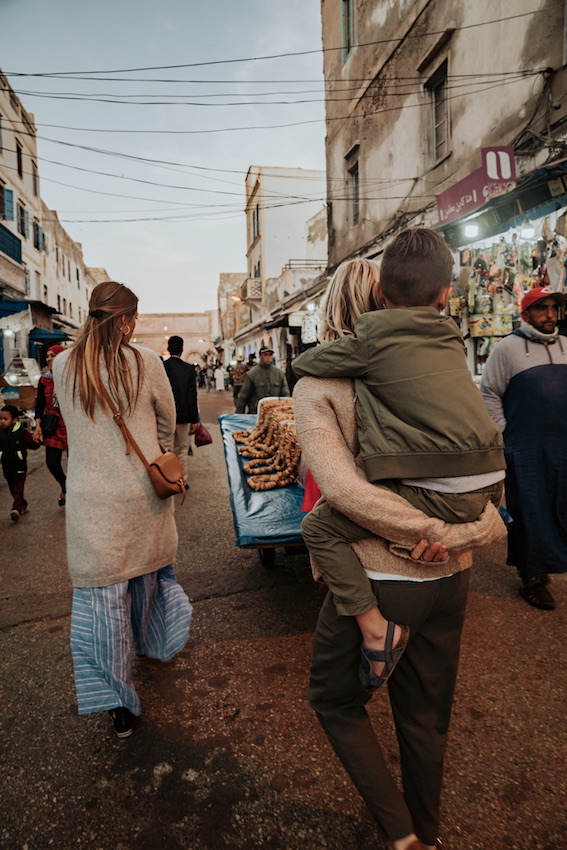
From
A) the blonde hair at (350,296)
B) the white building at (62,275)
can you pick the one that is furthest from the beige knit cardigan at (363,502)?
the white building at (62,275)

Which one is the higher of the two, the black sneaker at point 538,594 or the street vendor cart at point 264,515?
the street vendor cart at point 264,515

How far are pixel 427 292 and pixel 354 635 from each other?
3.48ft

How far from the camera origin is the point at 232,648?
313 cm

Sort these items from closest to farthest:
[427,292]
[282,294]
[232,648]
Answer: [427,292] → [232,648] → [282,294]

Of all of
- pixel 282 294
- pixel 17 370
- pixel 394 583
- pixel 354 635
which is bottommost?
pixel 354 635

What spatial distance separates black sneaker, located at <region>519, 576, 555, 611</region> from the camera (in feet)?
11.5

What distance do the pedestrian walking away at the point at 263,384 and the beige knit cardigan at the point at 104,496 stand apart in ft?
20.9

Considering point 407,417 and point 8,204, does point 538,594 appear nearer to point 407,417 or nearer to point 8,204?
point 407,417

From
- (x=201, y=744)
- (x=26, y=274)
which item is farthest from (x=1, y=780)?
(x=26, y=274)

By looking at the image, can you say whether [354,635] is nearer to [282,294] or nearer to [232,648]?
[232,648]

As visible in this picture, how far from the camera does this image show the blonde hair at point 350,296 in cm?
166

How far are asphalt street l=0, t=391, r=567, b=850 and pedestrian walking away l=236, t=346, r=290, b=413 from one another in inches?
206

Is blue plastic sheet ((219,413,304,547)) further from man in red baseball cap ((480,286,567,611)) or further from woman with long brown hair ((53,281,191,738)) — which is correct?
man in red baseball cap ((480,286,567,611))

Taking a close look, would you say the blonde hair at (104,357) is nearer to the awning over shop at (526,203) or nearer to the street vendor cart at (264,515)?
the street vendor cart at (264,515)
